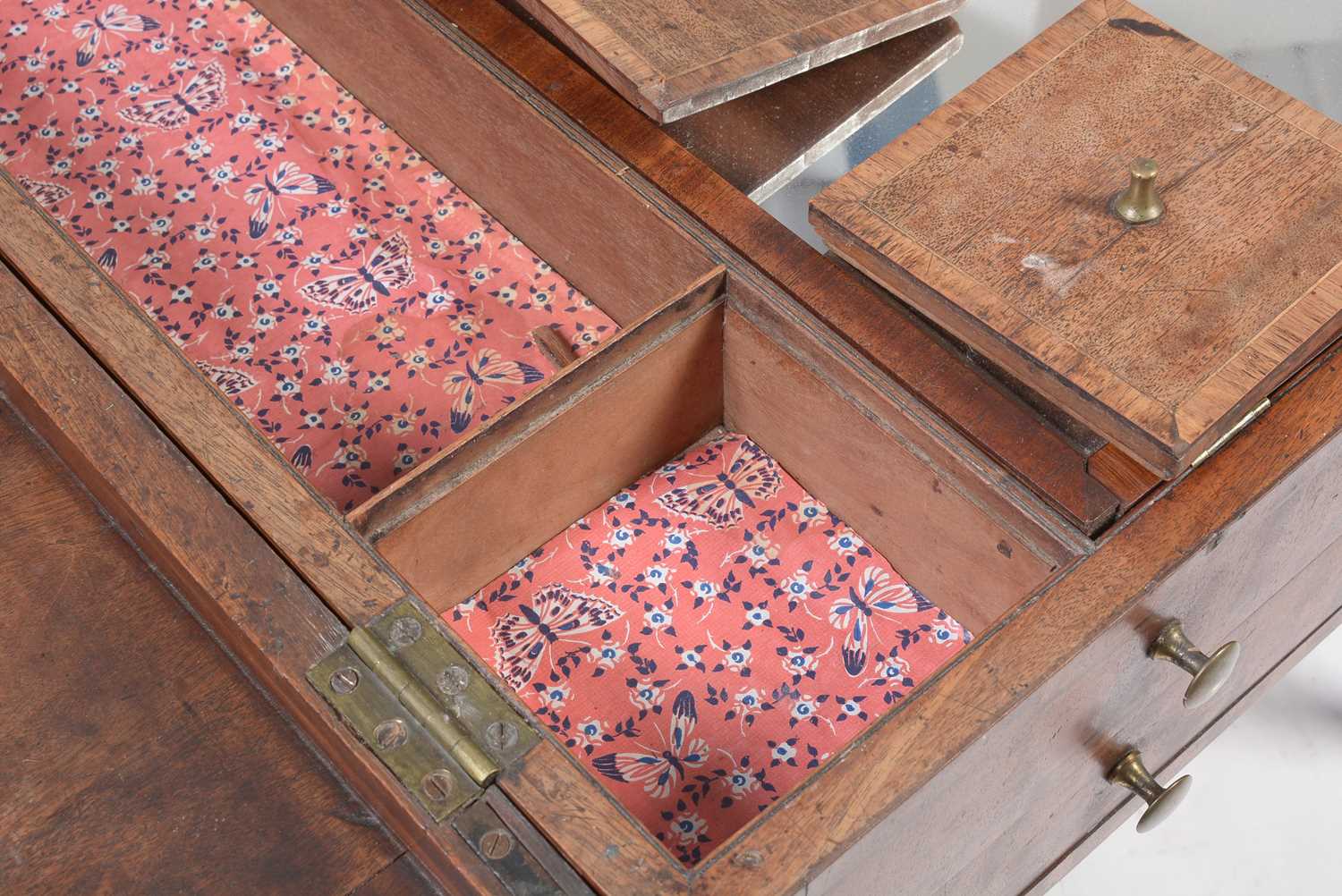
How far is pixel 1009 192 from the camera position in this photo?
133cm

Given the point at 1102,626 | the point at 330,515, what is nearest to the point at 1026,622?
the point at 1102,626

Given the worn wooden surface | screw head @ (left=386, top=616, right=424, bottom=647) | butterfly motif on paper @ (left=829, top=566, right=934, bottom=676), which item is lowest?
butterfly motif on paper @ (left=829, top=566, right=934, bottom=676)

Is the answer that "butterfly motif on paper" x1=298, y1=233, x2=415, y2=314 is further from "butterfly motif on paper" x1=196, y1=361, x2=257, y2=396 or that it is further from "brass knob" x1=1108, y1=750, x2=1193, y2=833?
"brass knob" x1=1108, y1=750, x2=1193, y2=833

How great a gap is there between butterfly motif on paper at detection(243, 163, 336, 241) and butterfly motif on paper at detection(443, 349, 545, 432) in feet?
1.07

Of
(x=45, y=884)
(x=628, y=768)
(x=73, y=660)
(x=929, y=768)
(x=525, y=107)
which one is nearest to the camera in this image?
(x=929, y=768)

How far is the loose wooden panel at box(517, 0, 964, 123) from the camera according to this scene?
146 cm

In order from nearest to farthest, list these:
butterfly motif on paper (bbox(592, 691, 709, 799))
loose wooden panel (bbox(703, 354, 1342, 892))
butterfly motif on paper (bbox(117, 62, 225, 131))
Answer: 1. loose wooden panel (bbox(703, 354, 1342, 892))
2. butterfly motif on paper (bbox(592, 691, 709, 799))
3. butterfly motif on paper (bbox(117, 62, 225, 131))

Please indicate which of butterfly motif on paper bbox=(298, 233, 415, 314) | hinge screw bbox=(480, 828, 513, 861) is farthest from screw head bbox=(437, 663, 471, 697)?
butterfly motif on paper bbox=(298, 233, 415, 314)

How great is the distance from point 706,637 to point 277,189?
2.55 ft

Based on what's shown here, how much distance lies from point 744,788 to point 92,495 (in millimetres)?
652

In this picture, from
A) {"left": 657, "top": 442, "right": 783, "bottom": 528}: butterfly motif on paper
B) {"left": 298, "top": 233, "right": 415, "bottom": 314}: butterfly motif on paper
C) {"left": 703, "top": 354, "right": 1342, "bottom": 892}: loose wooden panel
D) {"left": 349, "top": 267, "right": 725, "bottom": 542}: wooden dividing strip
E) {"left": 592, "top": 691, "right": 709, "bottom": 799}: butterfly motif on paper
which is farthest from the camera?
{"left": 298, "top": 233, "right": 415, "bottom": 314}: butterfly motif on paper

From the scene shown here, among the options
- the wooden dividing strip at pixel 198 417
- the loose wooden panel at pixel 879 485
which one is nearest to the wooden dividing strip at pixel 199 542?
the wooden dividing strip at pixel 198 417

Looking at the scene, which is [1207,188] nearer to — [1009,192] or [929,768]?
[1009,192]

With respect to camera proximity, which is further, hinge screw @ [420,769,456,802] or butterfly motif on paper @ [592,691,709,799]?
butterfly motif on paper @ [592,691,709,799]
